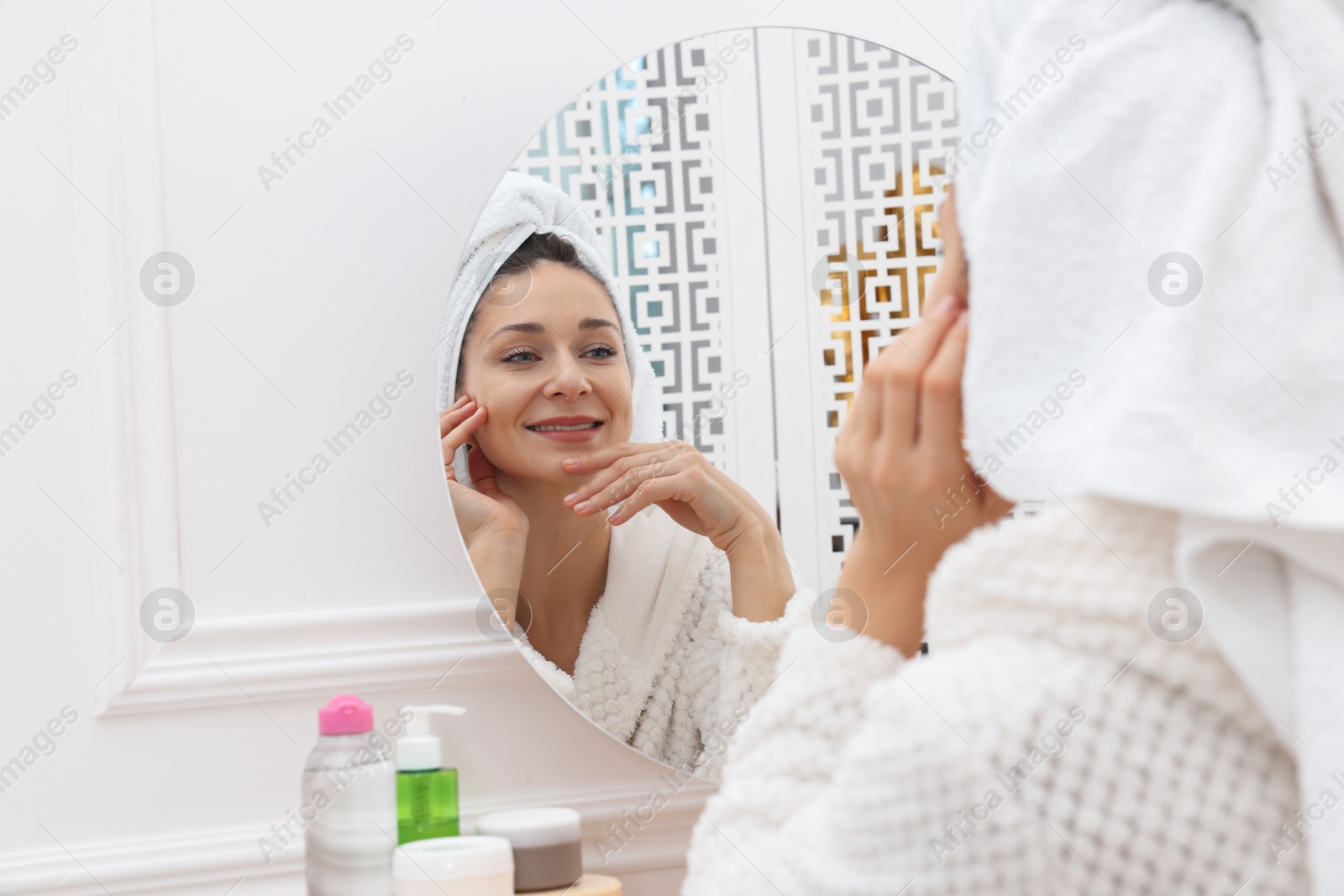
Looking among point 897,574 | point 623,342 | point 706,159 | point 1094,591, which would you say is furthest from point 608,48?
point 1094,591

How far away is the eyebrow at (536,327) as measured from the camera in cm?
89

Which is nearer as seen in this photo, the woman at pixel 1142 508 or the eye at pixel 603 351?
the woman at pixel 1142 508

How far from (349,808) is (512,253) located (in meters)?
0.47

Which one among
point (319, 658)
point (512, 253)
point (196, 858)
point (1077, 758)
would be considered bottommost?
point (196, 858)

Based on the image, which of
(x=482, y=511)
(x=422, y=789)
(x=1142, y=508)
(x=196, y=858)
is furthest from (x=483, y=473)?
(x=1142, y=508)

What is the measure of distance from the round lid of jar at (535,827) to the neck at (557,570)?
0.39 ft

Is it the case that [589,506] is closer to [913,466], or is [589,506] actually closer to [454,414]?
[454,414]

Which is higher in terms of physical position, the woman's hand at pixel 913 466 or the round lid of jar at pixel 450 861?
the woman's hand at pixel 913 466

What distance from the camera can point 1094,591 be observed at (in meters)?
0.42

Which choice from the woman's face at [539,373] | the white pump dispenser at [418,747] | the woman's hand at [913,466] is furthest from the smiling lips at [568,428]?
the woman's hand at [913,466]

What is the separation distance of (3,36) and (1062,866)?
1003 mm

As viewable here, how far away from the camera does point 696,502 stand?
35.6 inches

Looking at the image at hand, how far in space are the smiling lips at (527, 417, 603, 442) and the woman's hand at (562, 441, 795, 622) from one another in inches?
0.7

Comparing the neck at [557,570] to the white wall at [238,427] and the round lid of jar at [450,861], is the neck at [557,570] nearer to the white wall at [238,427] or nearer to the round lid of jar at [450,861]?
the white wall at [238,427]
